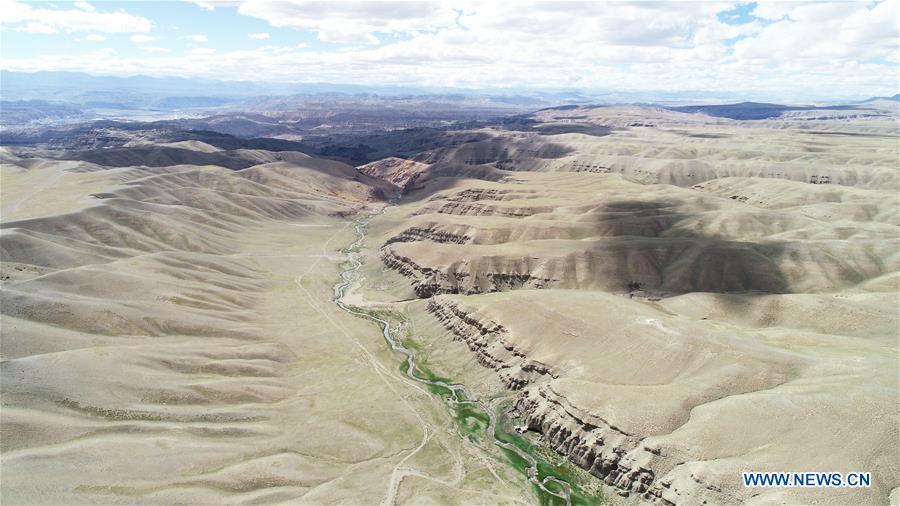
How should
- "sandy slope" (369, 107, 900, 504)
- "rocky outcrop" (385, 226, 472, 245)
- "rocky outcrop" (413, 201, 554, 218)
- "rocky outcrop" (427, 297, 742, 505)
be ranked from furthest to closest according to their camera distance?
"rocky outcrop" (413, 201, 554, 218), "rocky outcrop" (385, 226, 472, 245), "sandy slope" (369, 107, 900, 504), "rocky outcrop" (427, 297, 742, 505)

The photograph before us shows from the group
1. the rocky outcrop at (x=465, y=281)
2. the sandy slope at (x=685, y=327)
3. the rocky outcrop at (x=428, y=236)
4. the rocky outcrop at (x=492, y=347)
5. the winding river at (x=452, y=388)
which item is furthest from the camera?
the rocky outcrop at (x=428, y=236)

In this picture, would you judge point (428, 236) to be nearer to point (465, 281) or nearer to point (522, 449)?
point (465, 281)

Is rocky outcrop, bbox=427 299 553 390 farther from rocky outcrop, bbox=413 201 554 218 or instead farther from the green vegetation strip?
rocky outcrop, bbox=413 201 554 218

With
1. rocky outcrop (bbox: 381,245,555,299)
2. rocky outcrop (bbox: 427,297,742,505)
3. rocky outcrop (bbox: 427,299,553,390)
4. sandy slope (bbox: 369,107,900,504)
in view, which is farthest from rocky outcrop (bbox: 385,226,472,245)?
rocky outcrop (bbox: 427,297,742,505)

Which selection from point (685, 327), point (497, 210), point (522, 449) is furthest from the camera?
point (497, 210)

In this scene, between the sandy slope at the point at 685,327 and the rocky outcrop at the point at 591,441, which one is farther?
the sandy slope at the point at 685,327

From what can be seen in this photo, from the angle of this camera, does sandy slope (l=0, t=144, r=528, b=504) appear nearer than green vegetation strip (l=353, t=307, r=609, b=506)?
Yes

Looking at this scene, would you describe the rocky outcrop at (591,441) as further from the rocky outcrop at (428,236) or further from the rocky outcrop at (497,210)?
the rocky outcrop at (497,210)

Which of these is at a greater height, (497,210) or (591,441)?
(497,210)

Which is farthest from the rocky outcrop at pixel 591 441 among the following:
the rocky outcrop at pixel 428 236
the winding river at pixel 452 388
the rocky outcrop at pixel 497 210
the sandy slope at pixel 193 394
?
the rocky outcrop at pixel 497 210

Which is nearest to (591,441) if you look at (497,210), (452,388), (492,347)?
(452,388)

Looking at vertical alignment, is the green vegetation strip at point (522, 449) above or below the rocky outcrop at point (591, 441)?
below

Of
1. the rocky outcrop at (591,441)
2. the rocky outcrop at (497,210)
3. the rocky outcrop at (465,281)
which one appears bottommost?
the rocky outcrop at (591,441)

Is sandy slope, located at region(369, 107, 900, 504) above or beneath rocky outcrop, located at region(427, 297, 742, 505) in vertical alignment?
above
